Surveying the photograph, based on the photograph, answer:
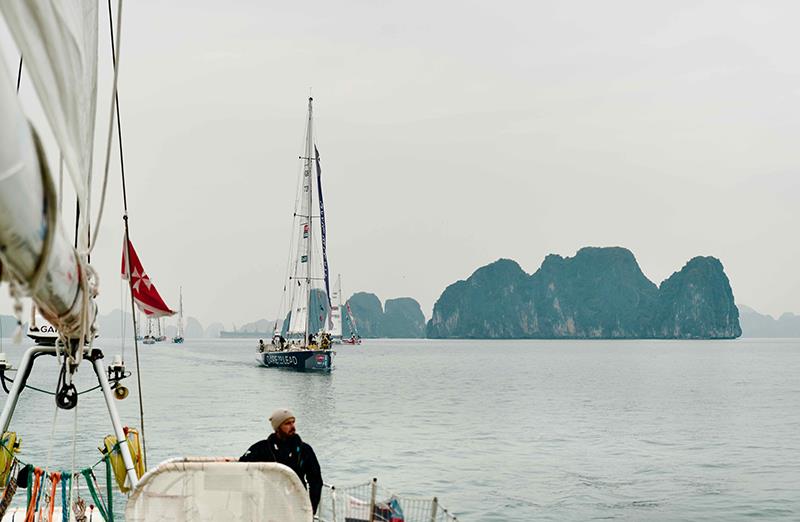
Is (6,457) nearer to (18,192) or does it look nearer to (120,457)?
(120,457)

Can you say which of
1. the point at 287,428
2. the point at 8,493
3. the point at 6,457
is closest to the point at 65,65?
the point at 287,428

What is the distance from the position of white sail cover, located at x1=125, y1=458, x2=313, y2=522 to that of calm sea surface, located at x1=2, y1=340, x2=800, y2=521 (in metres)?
1.09

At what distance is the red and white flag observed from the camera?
13.6 metres

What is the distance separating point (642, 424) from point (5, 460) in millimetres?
45072

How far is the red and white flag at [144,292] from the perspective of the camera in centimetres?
1358

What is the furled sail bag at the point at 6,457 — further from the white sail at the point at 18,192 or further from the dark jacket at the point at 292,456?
the white sail at the point at 18,192

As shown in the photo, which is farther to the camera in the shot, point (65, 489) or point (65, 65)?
point (65, 489)

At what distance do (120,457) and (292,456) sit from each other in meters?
2.25

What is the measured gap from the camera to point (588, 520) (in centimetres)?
2402

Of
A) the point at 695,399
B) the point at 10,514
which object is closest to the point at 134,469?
the point at 10,514

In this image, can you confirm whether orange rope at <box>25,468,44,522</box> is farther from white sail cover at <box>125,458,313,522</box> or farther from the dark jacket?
the dark jacket

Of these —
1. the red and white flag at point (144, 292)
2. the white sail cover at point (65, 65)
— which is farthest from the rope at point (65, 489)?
the white sail cover at point (65, 65)

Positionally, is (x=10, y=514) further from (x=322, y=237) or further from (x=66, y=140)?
(x=322, y=237)

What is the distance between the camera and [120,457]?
10.2 metres
